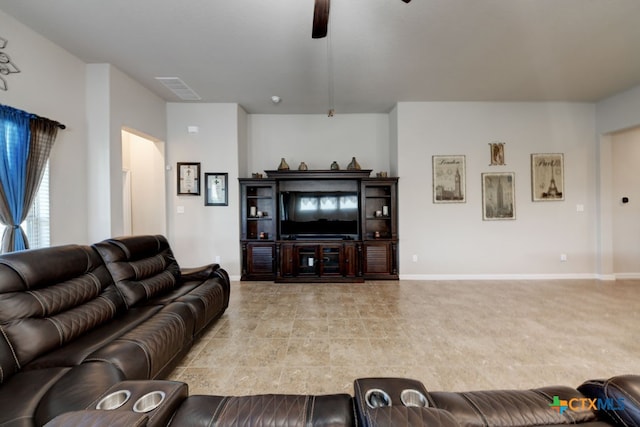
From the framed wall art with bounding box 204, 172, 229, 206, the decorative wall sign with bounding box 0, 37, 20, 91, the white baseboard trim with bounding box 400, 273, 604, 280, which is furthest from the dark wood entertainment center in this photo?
the decorative wall sign with bounding box 0, 37, 20, 91

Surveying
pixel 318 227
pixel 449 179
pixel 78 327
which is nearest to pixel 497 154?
pixel 449 179

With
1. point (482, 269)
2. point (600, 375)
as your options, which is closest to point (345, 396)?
point (600, 375)

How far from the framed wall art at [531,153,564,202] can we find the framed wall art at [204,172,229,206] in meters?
5.70

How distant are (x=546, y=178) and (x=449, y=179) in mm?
1786

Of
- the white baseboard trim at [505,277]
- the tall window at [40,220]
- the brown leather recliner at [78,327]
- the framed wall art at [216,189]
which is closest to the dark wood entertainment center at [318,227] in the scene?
the framed wall art at [216,189]

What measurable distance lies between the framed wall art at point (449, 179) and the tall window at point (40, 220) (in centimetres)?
560

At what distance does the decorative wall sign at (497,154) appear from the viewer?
482cm

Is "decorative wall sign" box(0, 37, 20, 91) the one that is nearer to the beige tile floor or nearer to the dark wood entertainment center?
the dark wood entertainment center

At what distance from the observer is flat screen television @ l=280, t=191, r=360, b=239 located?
509 cm

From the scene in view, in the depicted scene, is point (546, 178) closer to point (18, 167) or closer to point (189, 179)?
point (189, 179)

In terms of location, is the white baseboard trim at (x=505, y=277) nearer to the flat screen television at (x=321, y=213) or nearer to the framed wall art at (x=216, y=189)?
the flat screen television at (x=321, y=213)

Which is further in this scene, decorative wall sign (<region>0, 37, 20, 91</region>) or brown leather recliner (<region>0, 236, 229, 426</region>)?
decorative wall sign (<region>0, 37, 20, 91</region>)

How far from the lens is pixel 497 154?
15.8 ft

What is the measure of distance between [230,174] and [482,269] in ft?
16.4
